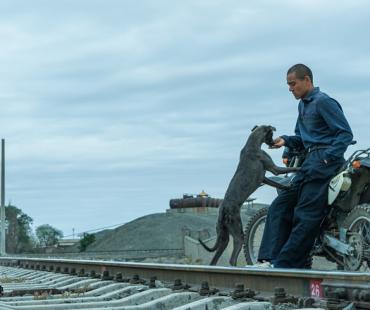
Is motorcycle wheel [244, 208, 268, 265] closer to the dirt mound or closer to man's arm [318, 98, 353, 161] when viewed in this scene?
man's arm [318, 98, 353, 161]

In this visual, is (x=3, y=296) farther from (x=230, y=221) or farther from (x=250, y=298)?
(x=230, y=221)

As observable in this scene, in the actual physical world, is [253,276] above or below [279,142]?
below

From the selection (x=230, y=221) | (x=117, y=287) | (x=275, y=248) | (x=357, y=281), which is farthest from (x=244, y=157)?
(x=357, y=281)

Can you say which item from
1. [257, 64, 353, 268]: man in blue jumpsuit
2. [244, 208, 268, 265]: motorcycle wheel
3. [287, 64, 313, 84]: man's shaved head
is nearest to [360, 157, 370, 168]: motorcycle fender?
[257, 64, 353, 268]: man in blue jumpsuit

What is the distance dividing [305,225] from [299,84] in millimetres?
1152

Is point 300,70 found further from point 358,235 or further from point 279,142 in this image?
point 358,235

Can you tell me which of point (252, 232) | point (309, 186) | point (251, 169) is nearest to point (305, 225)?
point (309, 186)

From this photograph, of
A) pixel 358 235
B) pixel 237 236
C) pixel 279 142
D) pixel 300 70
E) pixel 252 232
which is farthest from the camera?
pixel 252 232

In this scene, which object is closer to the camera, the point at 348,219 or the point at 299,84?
the point at 299,84

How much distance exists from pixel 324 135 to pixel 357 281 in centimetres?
236

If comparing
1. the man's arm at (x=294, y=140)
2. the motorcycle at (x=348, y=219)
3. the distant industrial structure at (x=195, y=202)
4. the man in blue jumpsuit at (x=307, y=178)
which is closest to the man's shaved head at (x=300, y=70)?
the man in blue jumpsuit at (x=307, y=178)

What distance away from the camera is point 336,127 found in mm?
5852

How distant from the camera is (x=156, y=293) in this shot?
5227 mm

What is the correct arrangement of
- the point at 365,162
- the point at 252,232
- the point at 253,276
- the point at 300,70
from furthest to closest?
1. the point at 252,232
2. the point at 365,162
3. the point at 300,70
4. the point at 253,276
